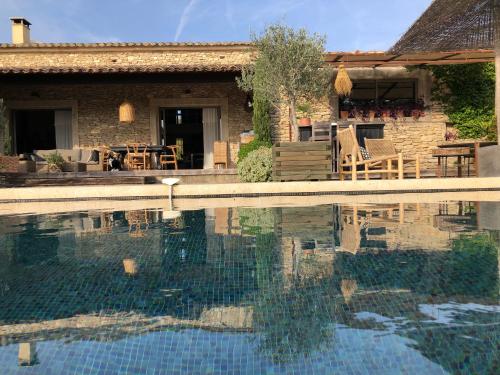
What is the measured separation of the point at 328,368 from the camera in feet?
4.92

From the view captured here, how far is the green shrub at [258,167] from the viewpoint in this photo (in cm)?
896

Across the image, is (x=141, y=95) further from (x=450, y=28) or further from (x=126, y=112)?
(x=450, y=28)

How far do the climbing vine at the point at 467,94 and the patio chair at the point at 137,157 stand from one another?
8508 millimetres

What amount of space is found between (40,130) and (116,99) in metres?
5.27

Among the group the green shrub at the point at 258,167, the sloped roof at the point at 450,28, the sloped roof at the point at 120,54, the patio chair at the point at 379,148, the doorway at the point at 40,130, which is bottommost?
the green shrub at the point at 258,167

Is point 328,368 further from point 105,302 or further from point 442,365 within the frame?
point 105,302

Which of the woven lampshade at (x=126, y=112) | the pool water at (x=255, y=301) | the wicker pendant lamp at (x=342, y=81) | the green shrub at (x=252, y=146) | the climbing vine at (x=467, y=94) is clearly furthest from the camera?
the climbing vine at (x=467, y=94)

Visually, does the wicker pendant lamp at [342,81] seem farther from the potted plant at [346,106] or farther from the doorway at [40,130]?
the doorway at [40,130]

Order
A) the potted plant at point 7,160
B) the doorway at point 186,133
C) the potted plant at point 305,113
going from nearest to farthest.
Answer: the potted plant at point 7,160 → the potted plant at point 305,113 → the doorway at point 186,133

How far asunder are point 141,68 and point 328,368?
11.3 m

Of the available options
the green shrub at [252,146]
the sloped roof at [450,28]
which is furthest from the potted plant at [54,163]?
the sloped roof at [450,28]

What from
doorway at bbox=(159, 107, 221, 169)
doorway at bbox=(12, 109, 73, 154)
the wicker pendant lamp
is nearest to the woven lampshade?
doorway at bbox=(12, 109, 73, 154)

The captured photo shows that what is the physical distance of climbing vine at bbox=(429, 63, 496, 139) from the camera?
13.3 meters

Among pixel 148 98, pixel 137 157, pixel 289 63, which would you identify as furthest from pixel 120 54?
pixel 289 63
